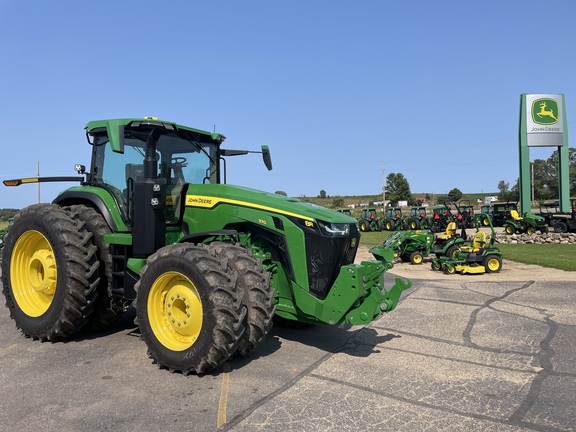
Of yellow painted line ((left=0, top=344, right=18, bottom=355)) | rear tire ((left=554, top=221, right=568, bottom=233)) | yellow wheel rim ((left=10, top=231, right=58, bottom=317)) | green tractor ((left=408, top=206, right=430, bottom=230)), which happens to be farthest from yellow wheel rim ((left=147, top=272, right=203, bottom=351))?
green tractor ((left=408, top=206, right=430, bottom=230))

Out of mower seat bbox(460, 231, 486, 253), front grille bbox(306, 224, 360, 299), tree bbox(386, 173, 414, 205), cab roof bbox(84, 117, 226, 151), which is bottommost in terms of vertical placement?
mower seat bbox(460, 231, 486, 253)

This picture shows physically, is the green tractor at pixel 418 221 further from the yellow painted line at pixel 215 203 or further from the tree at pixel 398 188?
the tree at pixel 398 188

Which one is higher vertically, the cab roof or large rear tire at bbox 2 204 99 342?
the cab roof

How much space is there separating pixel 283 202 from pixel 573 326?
4469 mm

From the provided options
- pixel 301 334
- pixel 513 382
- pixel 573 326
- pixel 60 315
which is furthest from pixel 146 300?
pixel 573 326

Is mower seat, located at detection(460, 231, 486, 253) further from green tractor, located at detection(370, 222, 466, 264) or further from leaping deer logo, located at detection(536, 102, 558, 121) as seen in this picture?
leaping deer logo, located at detection(536, 102, 558, 121)

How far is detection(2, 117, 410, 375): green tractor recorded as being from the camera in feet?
14.7

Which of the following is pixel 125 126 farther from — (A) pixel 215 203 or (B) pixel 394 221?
(B) pixel 394 221

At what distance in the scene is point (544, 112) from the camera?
92.5 feet

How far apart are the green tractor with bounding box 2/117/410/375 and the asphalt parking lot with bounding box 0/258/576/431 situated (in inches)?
14.0

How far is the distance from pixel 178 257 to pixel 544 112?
1178 inches

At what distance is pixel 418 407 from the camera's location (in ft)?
12.2

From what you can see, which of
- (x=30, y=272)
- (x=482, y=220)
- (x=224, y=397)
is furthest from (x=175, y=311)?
(x=482, y=220)

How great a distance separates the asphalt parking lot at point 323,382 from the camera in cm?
350
